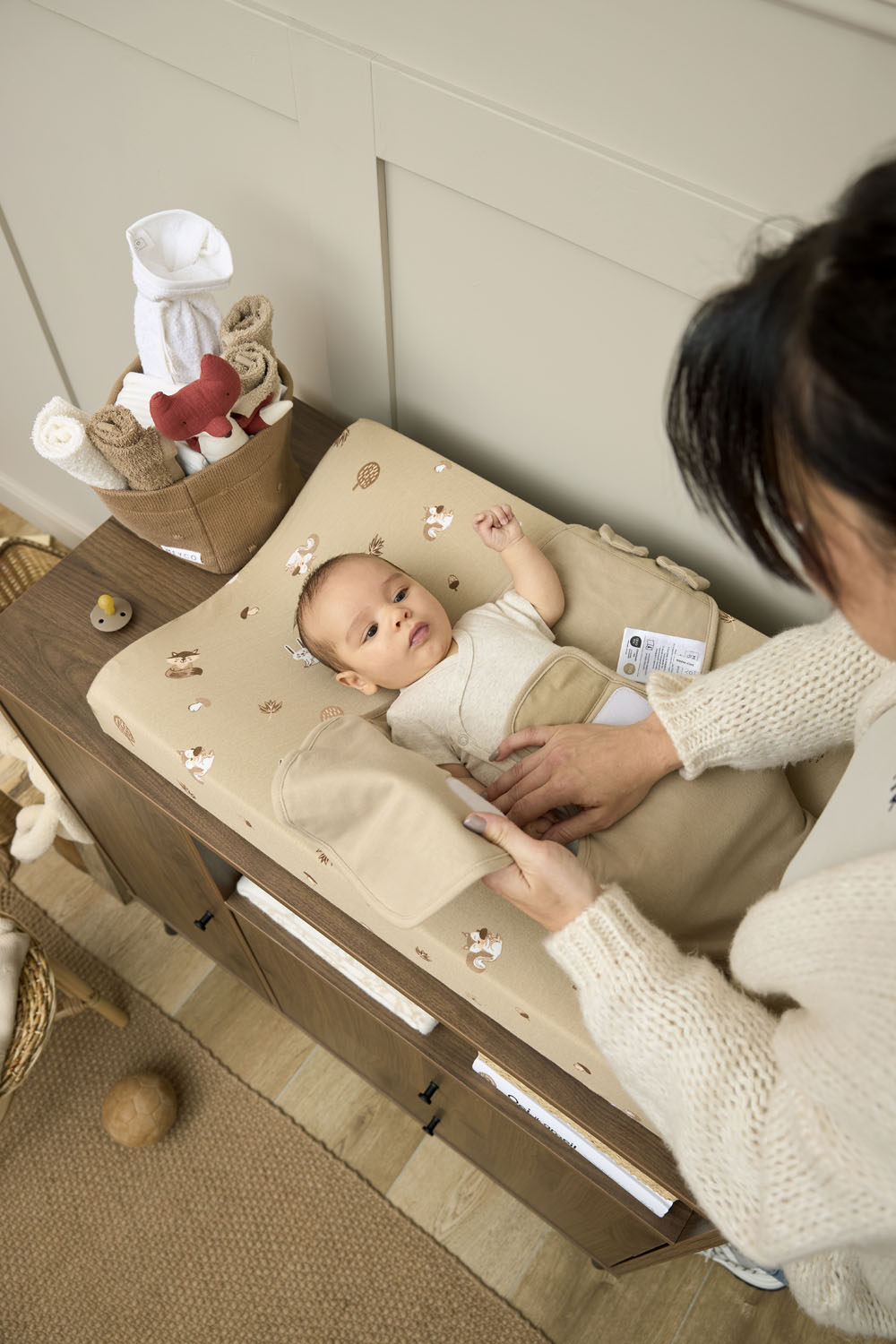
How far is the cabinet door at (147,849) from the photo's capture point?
1207mm

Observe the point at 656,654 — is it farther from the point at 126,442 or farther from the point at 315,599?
the point at 126,442

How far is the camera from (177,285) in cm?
99

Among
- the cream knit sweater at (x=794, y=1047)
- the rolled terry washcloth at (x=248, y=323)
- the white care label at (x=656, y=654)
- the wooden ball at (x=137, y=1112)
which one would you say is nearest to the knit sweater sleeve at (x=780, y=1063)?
the cream knit sweater at (x=794, y=1047)

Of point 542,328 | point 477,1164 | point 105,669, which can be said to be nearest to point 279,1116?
point 477,1164

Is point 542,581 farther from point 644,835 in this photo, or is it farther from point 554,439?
point 644,835

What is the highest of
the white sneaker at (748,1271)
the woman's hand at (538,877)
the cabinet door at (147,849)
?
the woman's hand at (538,877)

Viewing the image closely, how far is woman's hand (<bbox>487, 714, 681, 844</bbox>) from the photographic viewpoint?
0.92 metres

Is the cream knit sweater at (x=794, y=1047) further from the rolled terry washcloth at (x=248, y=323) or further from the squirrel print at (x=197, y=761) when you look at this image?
the rolled terry washcloth at (x=248, y=323)

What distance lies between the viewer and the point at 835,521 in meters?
0.47

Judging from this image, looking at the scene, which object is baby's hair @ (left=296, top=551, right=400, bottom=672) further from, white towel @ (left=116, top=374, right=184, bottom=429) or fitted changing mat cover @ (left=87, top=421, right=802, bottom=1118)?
white towel @ (left=116, top=374, right=184, bottom=429)

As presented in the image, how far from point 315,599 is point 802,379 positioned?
0.73 m

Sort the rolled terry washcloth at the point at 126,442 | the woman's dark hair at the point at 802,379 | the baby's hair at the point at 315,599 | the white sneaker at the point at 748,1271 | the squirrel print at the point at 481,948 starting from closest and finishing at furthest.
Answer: the woman's dark hair at the point at 802,379 < the squirrel print at the point at 481,948 < the rolled terry washcloth at the point at 126,442 < the baby's hair at the point at 315,599 < the white sneaker at the point at 748,1271

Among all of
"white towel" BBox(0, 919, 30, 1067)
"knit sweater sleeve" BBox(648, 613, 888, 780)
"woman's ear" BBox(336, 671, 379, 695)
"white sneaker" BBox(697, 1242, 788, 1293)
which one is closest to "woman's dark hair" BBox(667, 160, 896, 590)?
"knit sweater sleeve" BBox(648, 613, 888, 780)

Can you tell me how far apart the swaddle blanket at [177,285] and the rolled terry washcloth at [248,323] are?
0.13 feet
